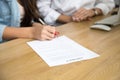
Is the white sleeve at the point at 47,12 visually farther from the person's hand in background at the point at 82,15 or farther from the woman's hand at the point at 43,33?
the woman's hand at the point at 43,33

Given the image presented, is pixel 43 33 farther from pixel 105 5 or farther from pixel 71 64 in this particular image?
pixel 105 5

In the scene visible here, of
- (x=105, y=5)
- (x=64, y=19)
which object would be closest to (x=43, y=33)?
(x=64, y=19)

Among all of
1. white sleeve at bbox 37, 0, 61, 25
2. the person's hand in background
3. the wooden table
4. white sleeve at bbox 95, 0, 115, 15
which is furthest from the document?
white sleeve at bbox 95, 0, 115, 15

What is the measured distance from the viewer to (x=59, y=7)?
56.6 inches

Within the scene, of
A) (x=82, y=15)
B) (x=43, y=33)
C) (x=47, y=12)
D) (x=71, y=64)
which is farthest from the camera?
(x=47, y=12)

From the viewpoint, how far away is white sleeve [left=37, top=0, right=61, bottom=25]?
4.60 feet

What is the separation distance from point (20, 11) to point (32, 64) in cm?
58

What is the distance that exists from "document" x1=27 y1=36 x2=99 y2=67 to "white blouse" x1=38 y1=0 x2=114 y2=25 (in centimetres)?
42

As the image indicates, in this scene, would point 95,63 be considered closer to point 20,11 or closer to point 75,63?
point 75,63

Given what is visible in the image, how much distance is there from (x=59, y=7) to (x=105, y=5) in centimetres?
36

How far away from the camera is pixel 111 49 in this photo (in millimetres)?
904

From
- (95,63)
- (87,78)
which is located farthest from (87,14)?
(87,78)

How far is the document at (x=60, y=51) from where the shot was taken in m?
0.83

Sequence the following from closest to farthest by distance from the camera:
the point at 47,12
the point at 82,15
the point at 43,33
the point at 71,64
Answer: the point at 71,64 < the point at 43,33 < the point at 82,15 < the point at 47,12
